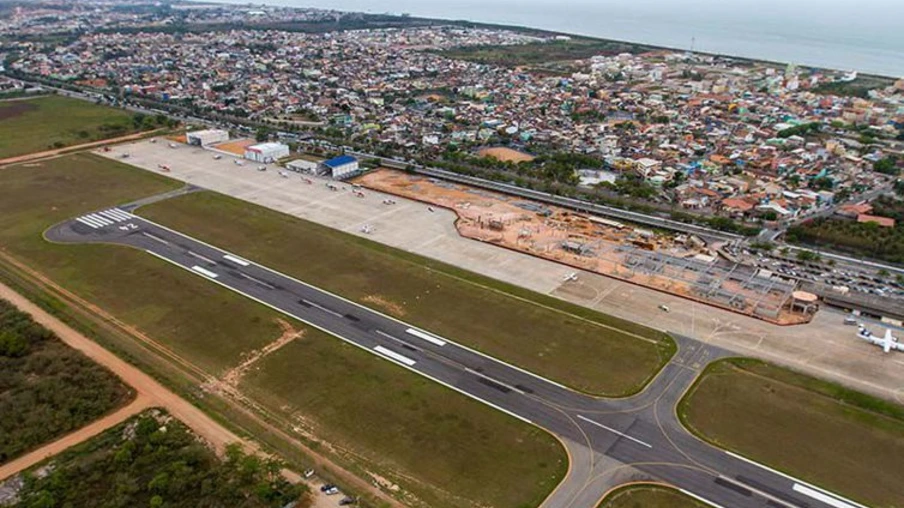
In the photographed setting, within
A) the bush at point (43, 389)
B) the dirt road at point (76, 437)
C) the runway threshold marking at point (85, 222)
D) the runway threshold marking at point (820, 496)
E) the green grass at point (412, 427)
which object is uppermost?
the runway threshold marking at point (820, 496)

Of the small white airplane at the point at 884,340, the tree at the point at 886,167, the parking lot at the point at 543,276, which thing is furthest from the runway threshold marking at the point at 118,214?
the tree at the point at 886,167

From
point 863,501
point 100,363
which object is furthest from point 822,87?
point 100,363

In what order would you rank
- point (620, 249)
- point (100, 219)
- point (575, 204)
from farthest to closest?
→ point (575, 204) < point (100, 219) < point (620, 249)

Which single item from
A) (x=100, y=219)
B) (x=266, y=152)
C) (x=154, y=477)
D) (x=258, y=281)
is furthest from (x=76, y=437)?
(x=266, y=152)

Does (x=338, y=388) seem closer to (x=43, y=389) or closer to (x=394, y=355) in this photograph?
(x=394, y=355)

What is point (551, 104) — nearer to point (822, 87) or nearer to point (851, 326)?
point (822, 87)

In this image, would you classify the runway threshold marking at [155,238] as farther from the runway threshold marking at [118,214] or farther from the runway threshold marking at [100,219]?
the runway threshold marking at [118,214]

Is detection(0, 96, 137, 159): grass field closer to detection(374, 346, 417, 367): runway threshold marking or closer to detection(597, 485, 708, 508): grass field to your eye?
detection(374, 346, 417, 367): runway threshold marking
